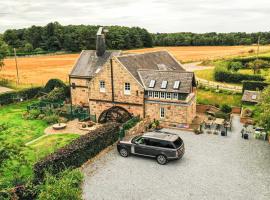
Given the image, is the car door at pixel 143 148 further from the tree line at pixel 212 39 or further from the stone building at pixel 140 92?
the tree line at pixel 212 39

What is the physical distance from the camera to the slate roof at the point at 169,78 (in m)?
34.1

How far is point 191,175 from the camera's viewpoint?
23953 mm

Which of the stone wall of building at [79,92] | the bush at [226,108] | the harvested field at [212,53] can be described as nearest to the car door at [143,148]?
the bush at [226,108]

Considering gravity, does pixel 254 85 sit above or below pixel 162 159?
above

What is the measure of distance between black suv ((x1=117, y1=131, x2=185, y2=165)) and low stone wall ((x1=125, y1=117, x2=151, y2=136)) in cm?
379

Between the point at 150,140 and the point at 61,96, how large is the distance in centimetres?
2476

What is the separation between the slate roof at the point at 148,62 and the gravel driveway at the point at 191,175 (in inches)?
480

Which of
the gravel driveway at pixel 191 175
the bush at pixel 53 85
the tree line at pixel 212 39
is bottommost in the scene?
the gravel driveway at pixel 191 175

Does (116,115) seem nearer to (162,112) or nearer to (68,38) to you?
(162,112)

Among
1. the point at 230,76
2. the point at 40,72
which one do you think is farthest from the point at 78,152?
the point at 40,72

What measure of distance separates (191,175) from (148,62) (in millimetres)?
→ 20923

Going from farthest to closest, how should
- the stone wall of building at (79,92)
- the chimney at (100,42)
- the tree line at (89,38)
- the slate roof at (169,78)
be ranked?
the tree line at (89,38), the stone wall of building at (79,92), the chimney at (100,42), the slate roof at (169,78)

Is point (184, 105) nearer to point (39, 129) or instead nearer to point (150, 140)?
point (150, 140)

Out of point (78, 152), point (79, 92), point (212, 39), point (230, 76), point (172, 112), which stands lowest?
point (78, 152)
